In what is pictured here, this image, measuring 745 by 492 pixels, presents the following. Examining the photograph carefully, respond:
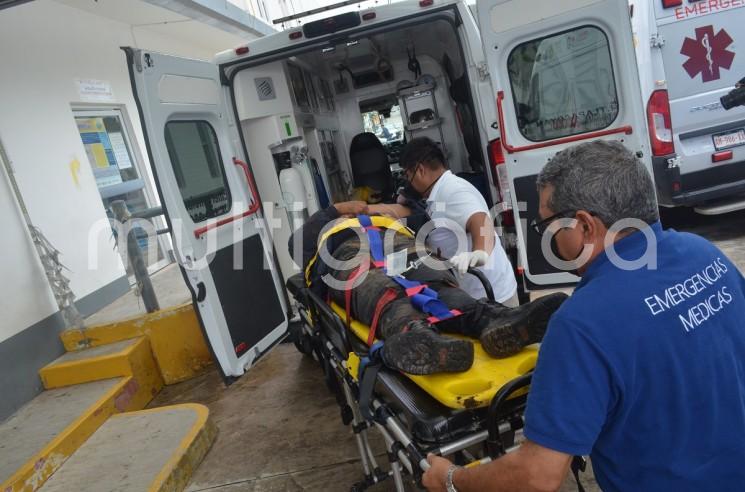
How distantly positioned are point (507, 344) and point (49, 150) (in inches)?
183

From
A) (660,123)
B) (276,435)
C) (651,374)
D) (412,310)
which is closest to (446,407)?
(412,310)

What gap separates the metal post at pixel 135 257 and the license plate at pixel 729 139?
4.88 metres

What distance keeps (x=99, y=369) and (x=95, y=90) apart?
3339 millimetres

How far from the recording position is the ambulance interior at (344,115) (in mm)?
4152

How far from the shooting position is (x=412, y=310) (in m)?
2.18

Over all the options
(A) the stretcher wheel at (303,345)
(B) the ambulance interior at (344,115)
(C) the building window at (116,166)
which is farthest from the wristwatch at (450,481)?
(C) the building window at (116,166)

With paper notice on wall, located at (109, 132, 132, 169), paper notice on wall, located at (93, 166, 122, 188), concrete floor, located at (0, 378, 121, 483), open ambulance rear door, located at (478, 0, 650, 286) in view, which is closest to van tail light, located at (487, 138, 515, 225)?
open ambulance rear door, located at (478, 0, 650, 286)

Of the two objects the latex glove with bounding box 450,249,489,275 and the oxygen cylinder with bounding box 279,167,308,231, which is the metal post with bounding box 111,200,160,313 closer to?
the oxygen cylinder with bounding box 279,167,308,231

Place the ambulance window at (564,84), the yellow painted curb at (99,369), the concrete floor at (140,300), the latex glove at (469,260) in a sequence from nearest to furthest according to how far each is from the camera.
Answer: the latex glove at (469,260)
the ambulance window at (564,84)
the yellow painted curb at (99,369)
the concrete floor at (140,300)

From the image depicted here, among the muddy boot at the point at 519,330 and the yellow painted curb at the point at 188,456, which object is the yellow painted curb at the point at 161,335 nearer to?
the yellow painted curb at the point at 188,456

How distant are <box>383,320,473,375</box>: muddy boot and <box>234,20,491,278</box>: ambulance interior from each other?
103 inches

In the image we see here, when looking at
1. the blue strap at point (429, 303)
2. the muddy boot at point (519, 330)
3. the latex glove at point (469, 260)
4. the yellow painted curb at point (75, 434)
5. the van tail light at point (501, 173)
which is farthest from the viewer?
the van tail light at point (501, 173)

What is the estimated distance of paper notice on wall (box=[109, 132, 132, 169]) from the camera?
615 centimetres

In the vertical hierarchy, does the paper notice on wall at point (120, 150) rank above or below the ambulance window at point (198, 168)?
above
